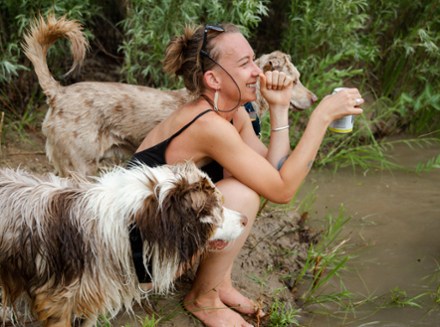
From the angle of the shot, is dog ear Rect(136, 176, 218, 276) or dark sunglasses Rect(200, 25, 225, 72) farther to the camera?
dark sunglasses Rect(200, 25, 225, 72)

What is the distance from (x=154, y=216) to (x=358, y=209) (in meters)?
2.56

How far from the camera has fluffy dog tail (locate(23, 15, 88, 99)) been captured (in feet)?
11.5

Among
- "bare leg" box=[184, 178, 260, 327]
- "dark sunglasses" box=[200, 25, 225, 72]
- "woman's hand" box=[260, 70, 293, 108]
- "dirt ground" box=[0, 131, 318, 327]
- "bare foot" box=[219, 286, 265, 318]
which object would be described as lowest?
"dirt ground" box=[0, 131, 318, 327]

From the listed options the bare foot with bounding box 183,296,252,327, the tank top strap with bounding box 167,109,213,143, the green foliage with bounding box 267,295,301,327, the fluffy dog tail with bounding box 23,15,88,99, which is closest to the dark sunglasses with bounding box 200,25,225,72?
the tank top strap with bounding box 167,109,213,143

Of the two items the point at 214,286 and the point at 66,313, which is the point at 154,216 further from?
the point at 214,286

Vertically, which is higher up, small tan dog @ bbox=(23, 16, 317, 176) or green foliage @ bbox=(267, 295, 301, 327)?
small tan dog @ bbox=(23, 16, 317, 176)

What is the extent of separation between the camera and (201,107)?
2816mm

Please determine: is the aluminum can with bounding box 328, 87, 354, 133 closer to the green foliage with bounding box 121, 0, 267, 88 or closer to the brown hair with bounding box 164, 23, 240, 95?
the brown hair with bounding box 164, 23, 240, 95

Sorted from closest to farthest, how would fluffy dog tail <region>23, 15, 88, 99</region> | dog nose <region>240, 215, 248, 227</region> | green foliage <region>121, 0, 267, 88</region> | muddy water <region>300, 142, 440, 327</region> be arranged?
dog nose <region>240, 215, 248, 227</region>
muddy water <region>300, 142, 440, 327</region>
fluffy dog tail <region>23, 15, 88, 99</region>
green foliage <region>121, 0, 267, 88</region>

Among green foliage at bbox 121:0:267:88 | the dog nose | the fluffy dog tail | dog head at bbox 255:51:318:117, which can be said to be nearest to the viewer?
the dog nose

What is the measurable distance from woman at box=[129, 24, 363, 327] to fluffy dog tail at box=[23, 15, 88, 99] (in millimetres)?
858

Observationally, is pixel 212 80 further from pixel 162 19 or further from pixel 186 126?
pixel 162 19

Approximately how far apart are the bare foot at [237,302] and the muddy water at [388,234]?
0.33m

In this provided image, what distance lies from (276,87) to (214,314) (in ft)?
3.82
